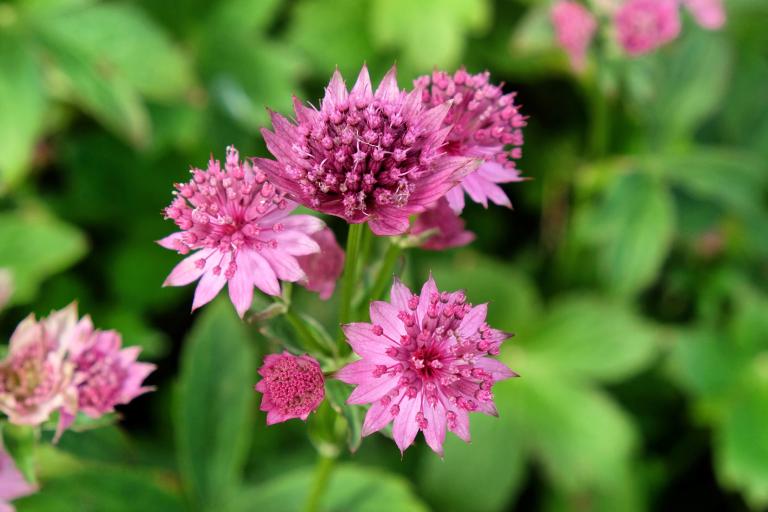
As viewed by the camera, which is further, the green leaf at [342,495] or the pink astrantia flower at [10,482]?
the green leaf at [342,495]

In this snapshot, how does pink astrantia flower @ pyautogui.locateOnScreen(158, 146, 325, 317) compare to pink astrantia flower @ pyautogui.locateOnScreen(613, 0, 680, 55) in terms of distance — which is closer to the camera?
pink astrantia flower @ pyautogui.locateOnScreen(158, 146, 325, 317)

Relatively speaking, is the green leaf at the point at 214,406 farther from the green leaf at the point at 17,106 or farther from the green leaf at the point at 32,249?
the green leaf at the point at 17,106

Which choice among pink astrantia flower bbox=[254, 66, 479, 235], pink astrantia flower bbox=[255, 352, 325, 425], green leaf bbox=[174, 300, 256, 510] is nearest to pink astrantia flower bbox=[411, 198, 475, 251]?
pink astrantia flower bbox=[254, 66, 479, 235]

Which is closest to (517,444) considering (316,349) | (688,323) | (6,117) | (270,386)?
(688,323)

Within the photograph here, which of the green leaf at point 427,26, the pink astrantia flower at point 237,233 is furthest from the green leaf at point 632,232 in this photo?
the pink astrantia flower at point 237,233

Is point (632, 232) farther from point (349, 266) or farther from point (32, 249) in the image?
point (32, 249)

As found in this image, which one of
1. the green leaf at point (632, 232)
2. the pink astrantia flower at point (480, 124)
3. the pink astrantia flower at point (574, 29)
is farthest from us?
the green leaf at point (632, 232)

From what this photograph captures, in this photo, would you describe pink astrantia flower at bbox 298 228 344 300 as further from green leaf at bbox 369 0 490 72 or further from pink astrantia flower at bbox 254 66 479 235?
green leaf at bbox 369 0 490 72

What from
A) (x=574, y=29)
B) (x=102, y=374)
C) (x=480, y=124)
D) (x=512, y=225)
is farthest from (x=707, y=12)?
(x=102, y=374)
